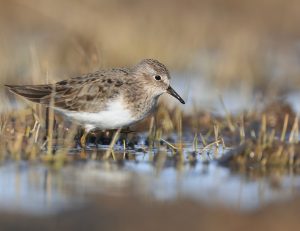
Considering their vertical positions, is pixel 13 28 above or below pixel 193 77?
above

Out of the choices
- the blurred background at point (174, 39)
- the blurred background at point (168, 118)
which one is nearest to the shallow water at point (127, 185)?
the blurred background at point (168, 118)

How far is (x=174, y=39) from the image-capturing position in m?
17.4

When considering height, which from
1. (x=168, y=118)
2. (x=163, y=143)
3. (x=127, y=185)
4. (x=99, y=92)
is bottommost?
(x=127, y=185)

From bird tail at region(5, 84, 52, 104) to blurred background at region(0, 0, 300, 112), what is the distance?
204 centimetres

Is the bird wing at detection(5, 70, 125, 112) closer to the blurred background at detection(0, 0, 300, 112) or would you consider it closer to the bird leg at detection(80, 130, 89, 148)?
the bird leg at detection(80, 130, 89, 148)

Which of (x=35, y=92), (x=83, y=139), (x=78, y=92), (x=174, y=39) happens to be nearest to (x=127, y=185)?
(x=83, y=139)

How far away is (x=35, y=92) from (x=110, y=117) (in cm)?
113

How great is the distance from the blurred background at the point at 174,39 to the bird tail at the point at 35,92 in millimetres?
2041

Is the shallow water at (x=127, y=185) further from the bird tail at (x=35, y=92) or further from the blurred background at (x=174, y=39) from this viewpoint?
the blurred background at (x=174, y=39)

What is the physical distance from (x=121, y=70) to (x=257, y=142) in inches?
98.0

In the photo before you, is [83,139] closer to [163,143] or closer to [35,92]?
[35,92]

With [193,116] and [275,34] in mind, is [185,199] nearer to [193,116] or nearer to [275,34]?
[193,116]

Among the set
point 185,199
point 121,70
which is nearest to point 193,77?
point 121,70

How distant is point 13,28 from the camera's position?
18.2 metres
